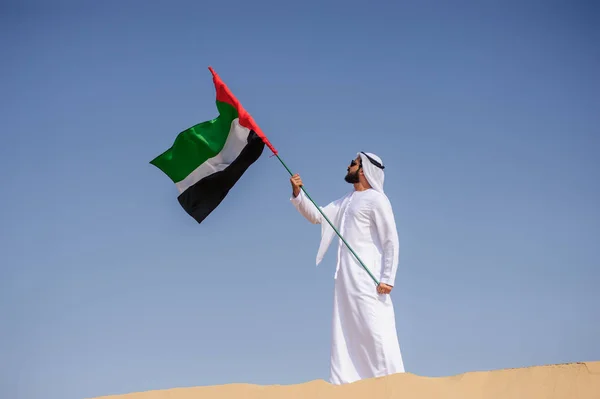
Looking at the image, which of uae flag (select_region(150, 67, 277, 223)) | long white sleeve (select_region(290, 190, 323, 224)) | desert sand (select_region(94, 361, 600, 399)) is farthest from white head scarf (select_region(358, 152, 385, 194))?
desert sand (select_region(94, 361, 600, 399))

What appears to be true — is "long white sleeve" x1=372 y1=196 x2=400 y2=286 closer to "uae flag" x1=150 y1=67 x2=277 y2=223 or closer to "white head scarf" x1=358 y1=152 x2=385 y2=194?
"white head scarf" x1=358 y1=152 x2=385 y2=194

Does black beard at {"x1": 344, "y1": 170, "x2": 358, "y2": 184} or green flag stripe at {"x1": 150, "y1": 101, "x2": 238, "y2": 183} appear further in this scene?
green flag stripe at {"x1": 150, "y1": 101, "x2": 238, "y2": 183}

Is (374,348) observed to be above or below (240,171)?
below

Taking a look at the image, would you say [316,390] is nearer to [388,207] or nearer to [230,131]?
[388,207]

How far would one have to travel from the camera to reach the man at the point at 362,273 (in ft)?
25.7

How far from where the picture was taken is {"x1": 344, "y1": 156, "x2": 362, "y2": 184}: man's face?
860 centimetres

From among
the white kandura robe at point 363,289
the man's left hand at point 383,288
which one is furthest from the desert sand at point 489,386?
the man's left hand at point 383,288

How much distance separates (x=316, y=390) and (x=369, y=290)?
1.62 metres

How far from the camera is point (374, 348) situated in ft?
25.7

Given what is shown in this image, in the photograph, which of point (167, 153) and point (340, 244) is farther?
point (167, 153)

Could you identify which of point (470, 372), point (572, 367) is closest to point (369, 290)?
point (470, 372)

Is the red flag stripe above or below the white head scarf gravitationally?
above

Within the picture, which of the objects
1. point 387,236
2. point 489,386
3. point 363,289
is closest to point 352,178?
point 387,236

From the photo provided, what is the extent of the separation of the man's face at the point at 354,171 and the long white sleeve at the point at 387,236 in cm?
42
